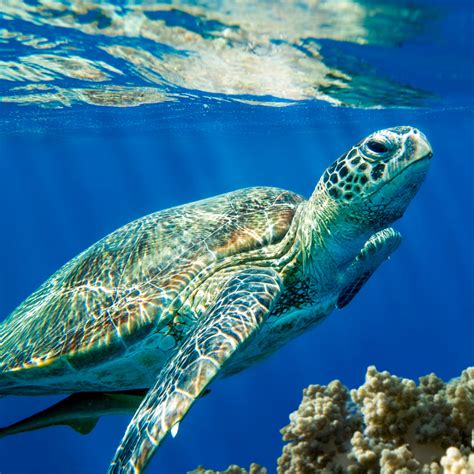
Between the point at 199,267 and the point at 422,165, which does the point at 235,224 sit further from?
the point at 422,165

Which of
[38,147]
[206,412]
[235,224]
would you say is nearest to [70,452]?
[206,412]

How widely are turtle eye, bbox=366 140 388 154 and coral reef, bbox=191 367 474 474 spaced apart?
1.68m

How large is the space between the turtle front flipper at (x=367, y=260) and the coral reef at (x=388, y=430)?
2.05 metres

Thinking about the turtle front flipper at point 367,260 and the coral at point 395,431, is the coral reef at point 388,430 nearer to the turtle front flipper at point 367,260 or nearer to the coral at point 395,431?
the coral at point 395,431

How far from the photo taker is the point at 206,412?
80.5ft

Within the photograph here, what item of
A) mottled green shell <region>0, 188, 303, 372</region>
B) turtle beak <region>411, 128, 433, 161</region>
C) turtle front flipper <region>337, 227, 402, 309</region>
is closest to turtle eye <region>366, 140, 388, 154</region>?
turtle beak <region>411, 128, 433, 161</region>

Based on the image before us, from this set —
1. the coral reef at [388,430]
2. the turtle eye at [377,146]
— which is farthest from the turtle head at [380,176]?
the coral reef at [388,430]

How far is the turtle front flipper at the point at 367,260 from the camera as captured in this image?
4727 mm

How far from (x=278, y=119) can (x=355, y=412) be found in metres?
16.8

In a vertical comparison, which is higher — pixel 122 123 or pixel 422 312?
pixel 122 123

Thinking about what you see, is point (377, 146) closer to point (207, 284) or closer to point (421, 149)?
point (421, 149)

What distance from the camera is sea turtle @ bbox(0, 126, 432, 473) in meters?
3.27

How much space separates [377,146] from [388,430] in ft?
6.74

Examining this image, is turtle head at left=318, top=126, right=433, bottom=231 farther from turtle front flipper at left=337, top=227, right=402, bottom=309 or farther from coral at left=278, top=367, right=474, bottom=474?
coral at left=278, top=367, right=474, bottom=474
